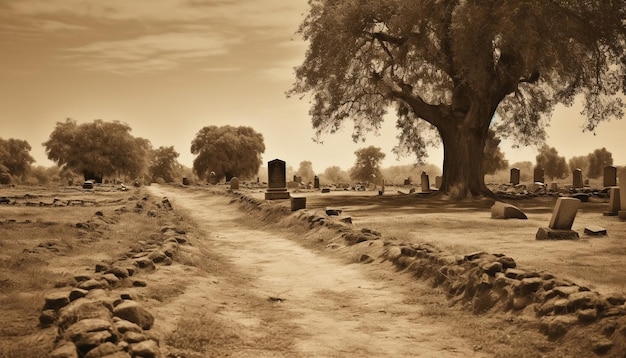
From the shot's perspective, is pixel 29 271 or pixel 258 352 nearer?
pixel 258 352

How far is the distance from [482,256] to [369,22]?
64.3 feet

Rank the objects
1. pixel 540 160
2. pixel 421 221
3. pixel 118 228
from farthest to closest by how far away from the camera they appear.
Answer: pixel 540 160 < pixel 421 221 < pixel 118 228

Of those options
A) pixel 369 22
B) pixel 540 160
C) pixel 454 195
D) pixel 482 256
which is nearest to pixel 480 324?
pixel 482 256

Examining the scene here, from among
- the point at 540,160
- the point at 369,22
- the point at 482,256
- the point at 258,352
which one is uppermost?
the point at 369,22

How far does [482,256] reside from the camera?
27.2 ft

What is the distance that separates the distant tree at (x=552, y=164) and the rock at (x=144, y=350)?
67.9 meters

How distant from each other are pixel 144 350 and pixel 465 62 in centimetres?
2032

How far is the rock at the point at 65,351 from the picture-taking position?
446cm

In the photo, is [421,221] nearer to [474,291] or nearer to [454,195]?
[474,291]

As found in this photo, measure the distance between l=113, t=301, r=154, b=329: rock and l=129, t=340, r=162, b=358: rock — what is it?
0.63 metres

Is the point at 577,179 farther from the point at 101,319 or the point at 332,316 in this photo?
the point at 101,319

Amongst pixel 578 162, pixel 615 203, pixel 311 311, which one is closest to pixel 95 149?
pixel 615 203

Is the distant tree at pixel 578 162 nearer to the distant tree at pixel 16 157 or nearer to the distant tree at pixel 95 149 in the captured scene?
the distant tree at pixel 95 149

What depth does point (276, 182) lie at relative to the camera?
90.0 feet
